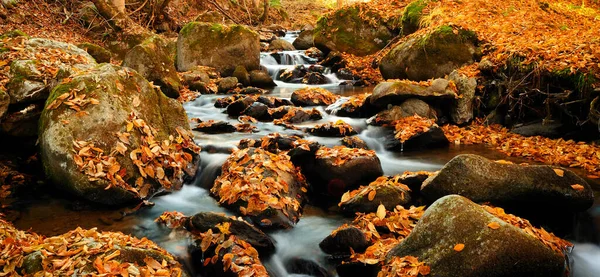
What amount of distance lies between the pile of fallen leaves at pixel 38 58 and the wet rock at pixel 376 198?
199 inches

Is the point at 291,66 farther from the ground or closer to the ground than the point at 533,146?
farther from the ground

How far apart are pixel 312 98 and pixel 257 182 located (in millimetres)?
6018

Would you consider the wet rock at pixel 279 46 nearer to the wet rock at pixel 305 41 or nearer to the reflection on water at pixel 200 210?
the wet rock at pixel 305 41

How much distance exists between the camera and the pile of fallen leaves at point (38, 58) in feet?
22.0

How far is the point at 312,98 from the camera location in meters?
11.3

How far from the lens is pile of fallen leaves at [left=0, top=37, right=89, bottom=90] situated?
6691 millimetres

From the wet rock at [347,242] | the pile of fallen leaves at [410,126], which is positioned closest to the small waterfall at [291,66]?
the pile of fallen leaves at [410,126]

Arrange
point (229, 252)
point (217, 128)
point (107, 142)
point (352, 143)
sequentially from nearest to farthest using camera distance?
point (229, 252) < point (107, 142) < point (352, 143) < point (217, 128)

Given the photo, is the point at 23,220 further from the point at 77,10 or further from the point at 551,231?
the point at 77,10

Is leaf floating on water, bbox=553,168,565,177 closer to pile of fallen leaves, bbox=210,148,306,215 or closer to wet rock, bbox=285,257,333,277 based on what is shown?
wet rock, bbox=285,257,333,277

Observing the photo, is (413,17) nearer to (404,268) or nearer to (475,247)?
(475,247)

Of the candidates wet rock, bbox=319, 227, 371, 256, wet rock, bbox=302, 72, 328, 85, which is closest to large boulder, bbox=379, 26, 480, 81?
wet rock, bbox=302, 72, 328, 85

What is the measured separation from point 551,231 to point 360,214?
2279 mm

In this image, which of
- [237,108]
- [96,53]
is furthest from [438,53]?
[96,53]
